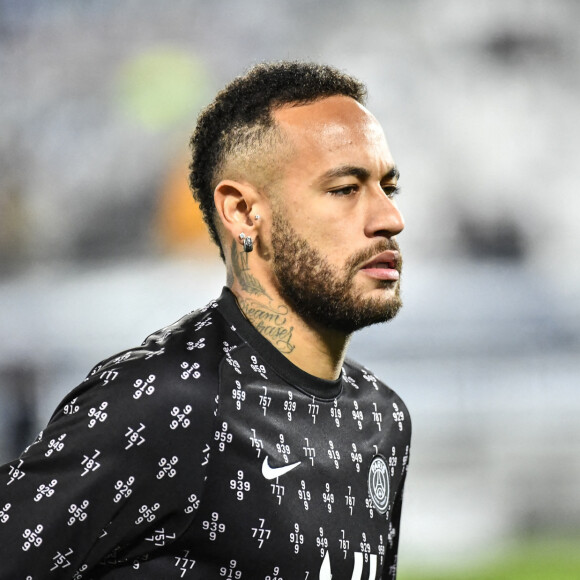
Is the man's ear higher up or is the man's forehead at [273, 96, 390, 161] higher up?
the man's forehead at [273, 96, 390, 161]

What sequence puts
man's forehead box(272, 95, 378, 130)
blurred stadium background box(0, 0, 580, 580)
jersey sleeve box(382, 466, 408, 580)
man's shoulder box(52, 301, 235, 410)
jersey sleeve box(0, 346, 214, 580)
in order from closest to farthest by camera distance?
jersey sleeve box(0, 346, 214, 580) → man's shoulder box(52, 301, 235, 410) → man's forehead box(272, 95, 378, 130) → jersey sleeve box(382, 466, 408, 580) → blurred stadium background box(0, 0, 580, 580)

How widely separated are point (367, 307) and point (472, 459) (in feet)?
18.0

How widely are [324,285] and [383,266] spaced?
13cm

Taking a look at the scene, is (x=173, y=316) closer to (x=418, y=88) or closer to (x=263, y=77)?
(x=418, y=88)

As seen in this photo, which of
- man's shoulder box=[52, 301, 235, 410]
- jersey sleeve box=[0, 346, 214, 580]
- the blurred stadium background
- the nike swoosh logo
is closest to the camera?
jersey sleeve box=[0, 346, 214, 580]

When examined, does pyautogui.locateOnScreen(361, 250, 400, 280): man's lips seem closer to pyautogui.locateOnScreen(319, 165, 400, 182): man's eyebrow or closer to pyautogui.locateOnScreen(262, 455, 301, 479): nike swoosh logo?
pyautogui.locateOnScreen(319, 165, 400, 182): man's eyebrow

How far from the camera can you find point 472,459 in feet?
23.4

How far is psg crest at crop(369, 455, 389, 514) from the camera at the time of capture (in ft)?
6.76

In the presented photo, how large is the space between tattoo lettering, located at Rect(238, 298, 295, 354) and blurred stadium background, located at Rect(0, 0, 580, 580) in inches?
199

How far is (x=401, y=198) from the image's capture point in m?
8.91

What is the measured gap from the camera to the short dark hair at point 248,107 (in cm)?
209

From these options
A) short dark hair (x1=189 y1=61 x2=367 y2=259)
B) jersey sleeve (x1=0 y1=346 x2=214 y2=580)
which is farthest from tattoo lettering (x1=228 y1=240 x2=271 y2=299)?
jersey sleeve (x1=0 y1=346 x2=214 y2=580)

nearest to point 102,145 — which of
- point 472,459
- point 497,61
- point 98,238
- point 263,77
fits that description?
point 98,238

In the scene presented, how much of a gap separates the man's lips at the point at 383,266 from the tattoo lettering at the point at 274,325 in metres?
0.21
